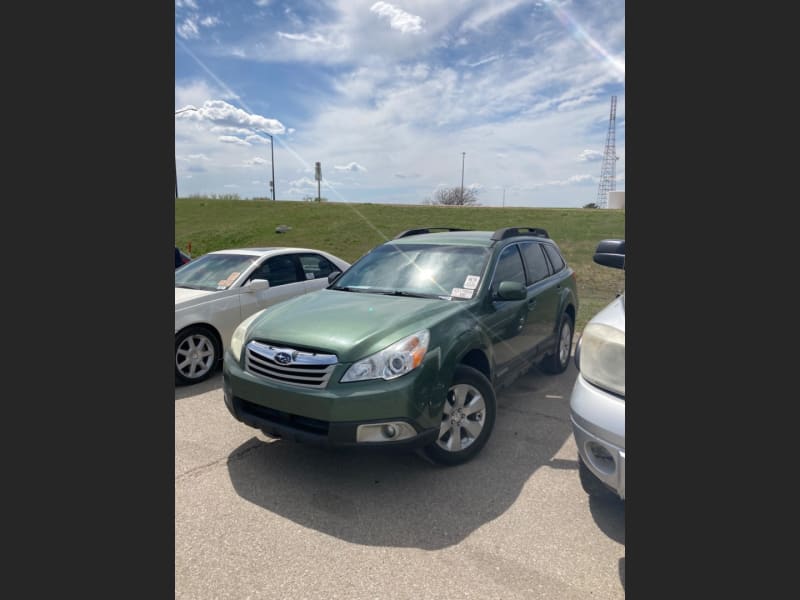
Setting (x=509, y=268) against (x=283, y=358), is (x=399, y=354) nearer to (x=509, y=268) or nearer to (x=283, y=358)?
(x=283, y=358)

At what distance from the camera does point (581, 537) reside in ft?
8.26

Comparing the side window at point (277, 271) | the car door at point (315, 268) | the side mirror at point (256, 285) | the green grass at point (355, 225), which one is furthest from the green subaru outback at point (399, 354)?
the green grass at point (355, 225)

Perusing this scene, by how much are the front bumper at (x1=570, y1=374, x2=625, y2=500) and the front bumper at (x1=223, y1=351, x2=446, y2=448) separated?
2.88ft

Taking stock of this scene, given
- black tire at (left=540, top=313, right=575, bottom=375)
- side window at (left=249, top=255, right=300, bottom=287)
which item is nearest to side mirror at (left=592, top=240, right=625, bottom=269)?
black tire at (left=540, top=313, right=575, bottom=375)

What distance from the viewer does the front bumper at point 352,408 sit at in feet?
9.19

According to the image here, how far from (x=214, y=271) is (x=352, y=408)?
3.81 meters

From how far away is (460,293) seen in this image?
375 centimetres

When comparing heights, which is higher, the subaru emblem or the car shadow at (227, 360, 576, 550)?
the subaru emblem

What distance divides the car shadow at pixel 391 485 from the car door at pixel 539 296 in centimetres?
100

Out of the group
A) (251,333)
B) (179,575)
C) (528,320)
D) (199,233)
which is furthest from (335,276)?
(199,233)

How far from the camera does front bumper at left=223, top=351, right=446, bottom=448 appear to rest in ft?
9.19

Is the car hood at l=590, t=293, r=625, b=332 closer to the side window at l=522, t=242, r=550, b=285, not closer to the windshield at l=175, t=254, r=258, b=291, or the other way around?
the side window at l=522, t=242, r=550, b=285

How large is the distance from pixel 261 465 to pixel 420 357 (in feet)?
4.59

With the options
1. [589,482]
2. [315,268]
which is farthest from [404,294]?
[315,268]
